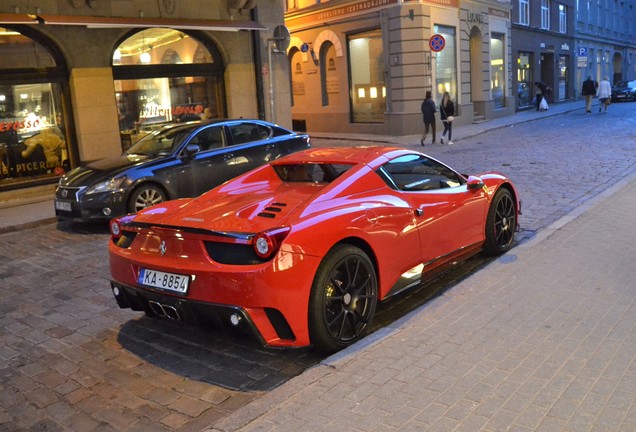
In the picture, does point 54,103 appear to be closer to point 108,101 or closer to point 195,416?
point 108,101

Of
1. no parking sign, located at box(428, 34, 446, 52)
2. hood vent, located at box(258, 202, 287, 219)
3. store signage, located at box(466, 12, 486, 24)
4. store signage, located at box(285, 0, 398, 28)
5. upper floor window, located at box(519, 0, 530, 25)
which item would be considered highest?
upper floor window, located at box(519, 0, 530, 25)

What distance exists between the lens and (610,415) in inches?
121

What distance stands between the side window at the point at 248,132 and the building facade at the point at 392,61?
11.2 meters

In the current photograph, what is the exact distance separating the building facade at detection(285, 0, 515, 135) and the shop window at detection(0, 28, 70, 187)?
12457 mm

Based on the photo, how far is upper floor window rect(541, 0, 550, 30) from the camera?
118 feet

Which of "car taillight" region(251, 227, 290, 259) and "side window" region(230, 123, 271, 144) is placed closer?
"car taillight" region(251, 227, 290, 259)

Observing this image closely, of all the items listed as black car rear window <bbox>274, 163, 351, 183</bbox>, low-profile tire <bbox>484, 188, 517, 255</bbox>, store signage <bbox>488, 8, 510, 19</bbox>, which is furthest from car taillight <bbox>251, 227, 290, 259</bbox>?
store signage <bbox>488, 8, 510, 19</bbox>

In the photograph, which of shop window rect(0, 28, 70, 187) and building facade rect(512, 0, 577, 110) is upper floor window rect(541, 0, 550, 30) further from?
shop window rect(0, 28, 70, 187)

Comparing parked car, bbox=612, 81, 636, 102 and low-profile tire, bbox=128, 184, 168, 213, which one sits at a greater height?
parked car, bbox=612, 81, 636, 102

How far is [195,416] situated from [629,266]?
14.1ft

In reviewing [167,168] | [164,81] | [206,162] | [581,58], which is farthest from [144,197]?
[581,58]

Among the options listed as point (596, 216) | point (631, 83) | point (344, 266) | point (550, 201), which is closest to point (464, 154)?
point (550, 201)

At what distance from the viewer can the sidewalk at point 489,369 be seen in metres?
3.13

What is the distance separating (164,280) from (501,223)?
380cm
